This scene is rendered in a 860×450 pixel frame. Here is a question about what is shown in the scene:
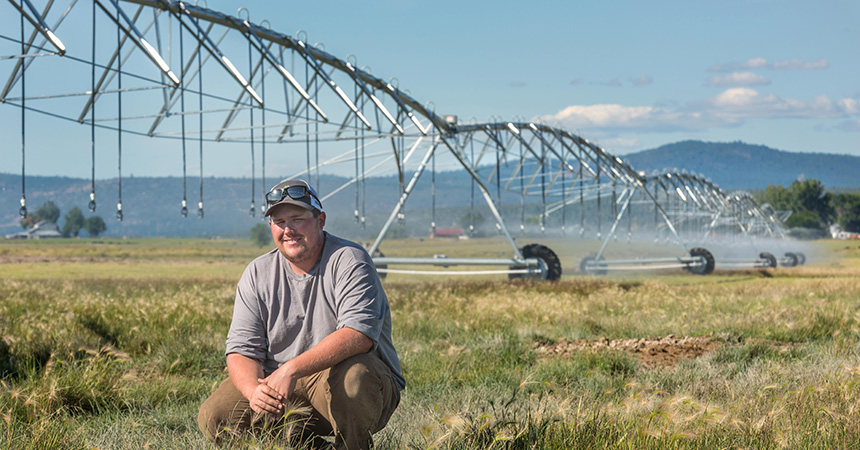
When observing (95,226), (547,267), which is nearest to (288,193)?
(547,267)

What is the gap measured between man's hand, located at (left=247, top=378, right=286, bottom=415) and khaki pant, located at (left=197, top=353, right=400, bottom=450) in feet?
0.23

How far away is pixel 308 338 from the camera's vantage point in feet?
15.8

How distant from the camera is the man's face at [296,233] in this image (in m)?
4.70

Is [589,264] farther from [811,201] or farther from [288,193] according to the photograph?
[811,201]

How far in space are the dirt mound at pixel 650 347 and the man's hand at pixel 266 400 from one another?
17.8 feet

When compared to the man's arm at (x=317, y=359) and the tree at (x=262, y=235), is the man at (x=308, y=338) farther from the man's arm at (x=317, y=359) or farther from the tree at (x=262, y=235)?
the tree at (x=262, y=235)

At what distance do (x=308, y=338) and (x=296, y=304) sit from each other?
210 millimetres

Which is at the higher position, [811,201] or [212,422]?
[811,201]

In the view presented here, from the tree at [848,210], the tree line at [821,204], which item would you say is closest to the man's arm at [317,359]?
the tree at [848,210]

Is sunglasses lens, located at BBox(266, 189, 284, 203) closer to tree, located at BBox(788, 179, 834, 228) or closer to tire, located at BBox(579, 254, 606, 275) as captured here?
Answer: tire, located at BBox(579, 254, 606, 275)

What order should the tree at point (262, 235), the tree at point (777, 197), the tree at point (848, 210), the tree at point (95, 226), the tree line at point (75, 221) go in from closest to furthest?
the tree at point (262, 235) < the tree line at point (75, 221) < the tree at point (95, 226) < the tree at point (848, 210) < the tree at point (777, 197)

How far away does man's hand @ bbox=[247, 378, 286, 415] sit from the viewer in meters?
4.40

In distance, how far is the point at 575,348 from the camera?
9805 millimetres

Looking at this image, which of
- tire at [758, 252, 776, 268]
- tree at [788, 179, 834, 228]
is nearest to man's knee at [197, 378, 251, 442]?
tire at [758, 252, 776, 268]
